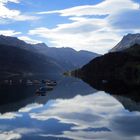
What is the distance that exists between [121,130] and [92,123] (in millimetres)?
8504

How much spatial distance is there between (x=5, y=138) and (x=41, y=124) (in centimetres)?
1432

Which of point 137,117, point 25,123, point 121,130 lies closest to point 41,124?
point 25,123

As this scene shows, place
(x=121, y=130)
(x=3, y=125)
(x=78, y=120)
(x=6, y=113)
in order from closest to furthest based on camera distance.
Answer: (x=121, y=130), (x=3, y=125), (x=78, y=120), (x=6, y=113)

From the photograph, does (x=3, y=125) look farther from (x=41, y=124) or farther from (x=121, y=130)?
(x=121, y=130)

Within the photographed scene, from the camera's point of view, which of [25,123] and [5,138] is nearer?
[5,138]

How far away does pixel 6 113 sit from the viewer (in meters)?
82.4

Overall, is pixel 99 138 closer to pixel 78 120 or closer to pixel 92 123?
pixel 92 123

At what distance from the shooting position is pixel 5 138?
5084 cm

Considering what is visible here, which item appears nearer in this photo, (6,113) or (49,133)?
(49,133)

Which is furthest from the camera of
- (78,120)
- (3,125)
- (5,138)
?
(78,120)

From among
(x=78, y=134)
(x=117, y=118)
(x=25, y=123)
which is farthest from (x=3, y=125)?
(x=117, y=118)

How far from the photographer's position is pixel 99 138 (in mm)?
51531

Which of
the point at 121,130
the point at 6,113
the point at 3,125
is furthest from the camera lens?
the point at 6,113

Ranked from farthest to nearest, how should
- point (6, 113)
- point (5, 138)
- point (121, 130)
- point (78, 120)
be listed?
point (6, 113)
point (78, 120)
point (121, 130)
point (5, 138)
